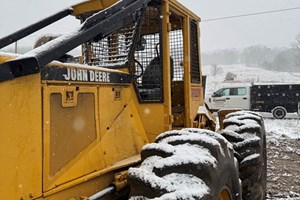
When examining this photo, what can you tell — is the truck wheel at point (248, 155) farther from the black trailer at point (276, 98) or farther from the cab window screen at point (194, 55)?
the black trailer at point (276, 98)

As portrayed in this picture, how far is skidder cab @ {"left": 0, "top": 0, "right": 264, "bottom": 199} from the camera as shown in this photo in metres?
2.03

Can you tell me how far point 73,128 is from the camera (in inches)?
98.3

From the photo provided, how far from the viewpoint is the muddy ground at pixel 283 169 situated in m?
5.70

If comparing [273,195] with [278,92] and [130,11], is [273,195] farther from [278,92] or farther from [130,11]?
[278,92]

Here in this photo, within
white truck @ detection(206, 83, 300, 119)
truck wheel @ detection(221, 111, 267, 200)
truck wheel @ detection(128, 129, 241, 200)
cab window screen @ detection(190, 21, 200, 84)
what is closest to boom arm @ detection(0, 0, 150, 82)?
truck wheel @ detection(128, 129, 241, 200)

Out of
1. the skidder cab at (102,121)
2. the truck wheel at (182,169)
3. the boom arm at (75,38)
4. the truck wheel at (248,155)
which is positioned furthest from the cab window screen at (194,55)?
the truck wheel at (182,169)

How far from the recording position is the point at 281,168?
7.69 meters

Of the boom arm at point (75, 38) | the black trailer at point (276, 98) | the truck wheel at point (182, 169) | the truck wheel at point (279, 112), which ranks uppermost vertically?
the boom arm at point (75, 38)

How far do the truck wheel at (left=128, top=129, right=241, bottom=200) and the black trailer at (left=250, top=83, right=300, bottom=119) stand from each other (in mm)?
20113

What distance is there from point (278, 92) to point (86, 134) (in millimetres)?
21004

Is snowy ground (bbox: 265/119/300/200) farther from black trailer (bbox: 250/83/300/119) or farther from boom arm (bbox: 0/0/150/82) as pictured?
A: black trailer (bbox: 250/83/300/119)

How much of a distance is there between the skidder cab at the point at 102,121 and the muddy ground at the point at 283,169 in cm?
240

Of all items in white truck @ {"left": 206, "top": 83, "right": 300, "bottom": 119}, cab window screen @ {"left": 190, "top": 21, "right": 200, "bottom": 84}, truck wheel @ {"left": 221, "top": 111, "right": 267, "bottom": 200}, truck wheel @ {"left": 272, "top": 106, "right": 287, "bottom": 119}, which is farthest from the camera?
white truck @ {"left": 206, "top": 83, "right": 300, "bottom": 119}

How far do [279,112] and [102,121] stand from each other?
2050 centimetres
